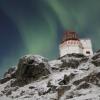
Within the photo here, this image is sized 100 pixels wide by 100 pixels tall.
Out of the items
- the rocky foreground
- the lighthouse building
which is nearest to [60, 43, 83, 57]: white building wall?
the lighthouse building

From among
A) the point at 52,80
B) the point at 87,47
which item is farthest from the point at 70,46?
the point at 52,80

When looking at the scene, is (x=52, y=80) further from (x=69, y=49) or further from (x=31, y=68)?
(x=69, y=49)

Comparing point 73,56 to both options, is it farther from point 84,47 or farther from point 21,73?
point 84,47

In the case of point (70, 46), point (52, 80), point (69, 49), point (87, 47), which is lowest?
point (52, 80)

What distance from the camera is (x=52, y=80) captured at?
71.1 m

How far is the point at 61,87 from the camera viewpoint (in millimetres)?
62188

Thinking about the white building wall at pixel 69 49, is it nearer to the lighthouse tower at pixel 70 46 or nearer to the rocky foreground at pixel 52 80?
the lighthouse tower at pixel 70 46

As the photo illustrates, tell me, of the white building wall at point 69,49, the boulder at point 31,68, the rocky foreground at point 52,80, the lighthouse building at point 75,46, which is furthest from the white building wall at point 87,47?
the boulder at point 31,68

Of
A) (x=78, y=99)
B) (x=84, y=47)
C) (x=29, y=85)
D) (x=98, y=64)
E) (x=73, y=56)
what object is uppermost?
(x=84, y=47)

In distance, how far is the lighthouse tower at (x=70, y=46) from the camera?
126m

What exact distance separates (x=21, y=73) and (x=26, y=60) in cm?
407

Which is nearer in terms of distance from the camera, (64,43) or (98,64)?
(98,64)

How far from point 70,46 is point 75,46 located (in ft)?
9.97

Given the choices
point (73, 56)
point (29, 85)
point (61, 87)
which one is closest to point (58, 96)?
point (61, 87)
